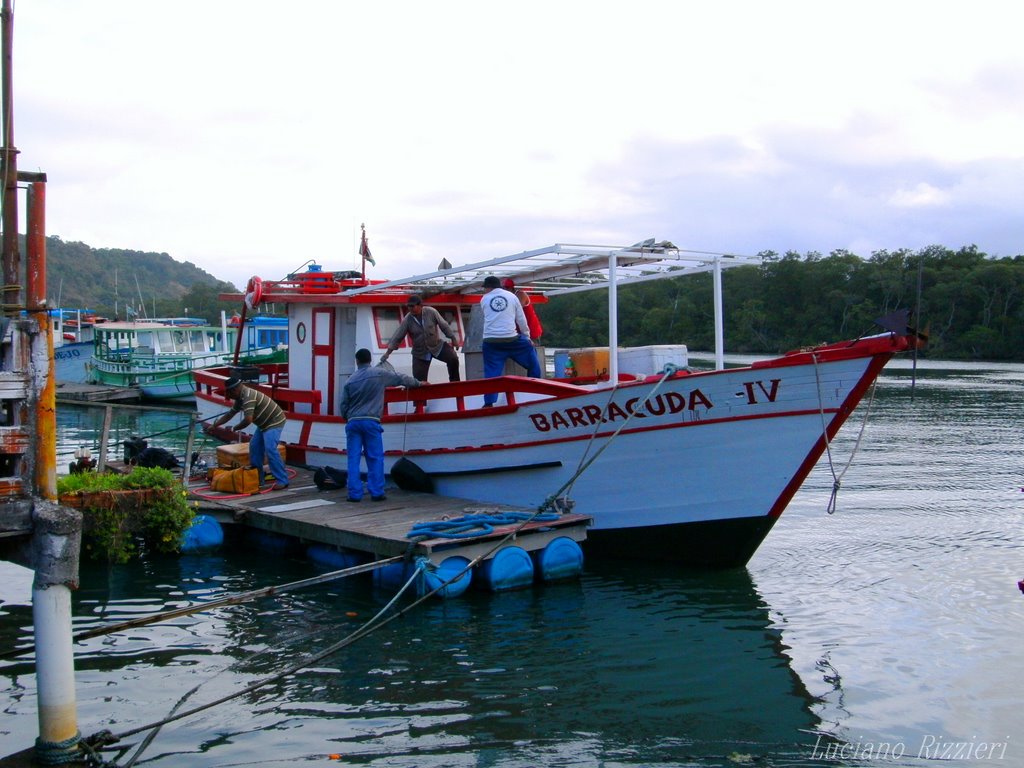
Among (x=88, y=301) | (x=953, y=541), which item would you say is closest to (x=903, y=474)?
(x=953, y=541)

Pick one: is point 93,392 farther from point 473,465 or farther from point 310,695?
point 310,695

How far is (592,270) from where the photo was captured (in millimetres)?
11758

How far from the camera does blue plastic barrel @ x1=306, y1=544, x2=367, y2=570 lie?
416 inches

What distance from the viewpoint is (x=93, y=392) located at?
34.9 m

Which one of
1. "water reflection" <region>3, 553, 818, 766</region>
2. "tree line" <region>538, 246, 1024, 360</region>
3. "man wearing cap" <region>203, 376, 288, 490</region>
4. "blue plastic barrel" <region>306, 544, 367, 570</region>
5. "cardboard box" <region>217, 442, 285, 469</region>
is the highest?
"tree line" <region>538, 246, 1024, 360</region>

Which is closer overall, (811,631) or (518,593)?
(811,631)

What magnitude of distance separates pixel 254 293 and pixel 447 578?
20.4 feet

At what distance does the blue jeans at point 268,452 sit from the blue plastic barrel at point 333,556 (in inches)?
59.9

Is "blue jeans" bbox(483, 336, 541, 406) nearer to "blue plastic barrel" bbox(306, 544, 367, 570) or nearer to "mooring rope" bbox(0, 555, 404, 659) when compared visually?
"blue plastic barrel" bbox(306, 544, 367, 570)

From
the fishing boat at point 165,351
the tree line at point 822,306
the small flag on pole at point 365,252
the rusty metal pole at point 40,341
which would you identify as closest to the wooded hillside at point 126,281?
the tree line at point 822,306

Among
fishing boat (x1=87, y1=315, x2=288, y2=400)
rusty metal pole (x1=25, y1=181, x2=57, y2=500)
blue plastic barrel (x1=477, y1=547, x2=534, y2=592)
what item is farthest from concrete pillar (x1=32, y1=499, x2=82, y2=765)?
fishing boat (x1=87, y1=315, x2=288, y2=400)

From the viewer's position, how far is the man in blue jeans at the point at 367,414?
430 inches

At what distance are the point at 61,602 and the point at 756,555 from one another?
322 inches

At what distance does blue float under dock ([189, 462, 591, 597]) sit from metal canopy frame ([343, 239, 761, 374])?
1861mm
